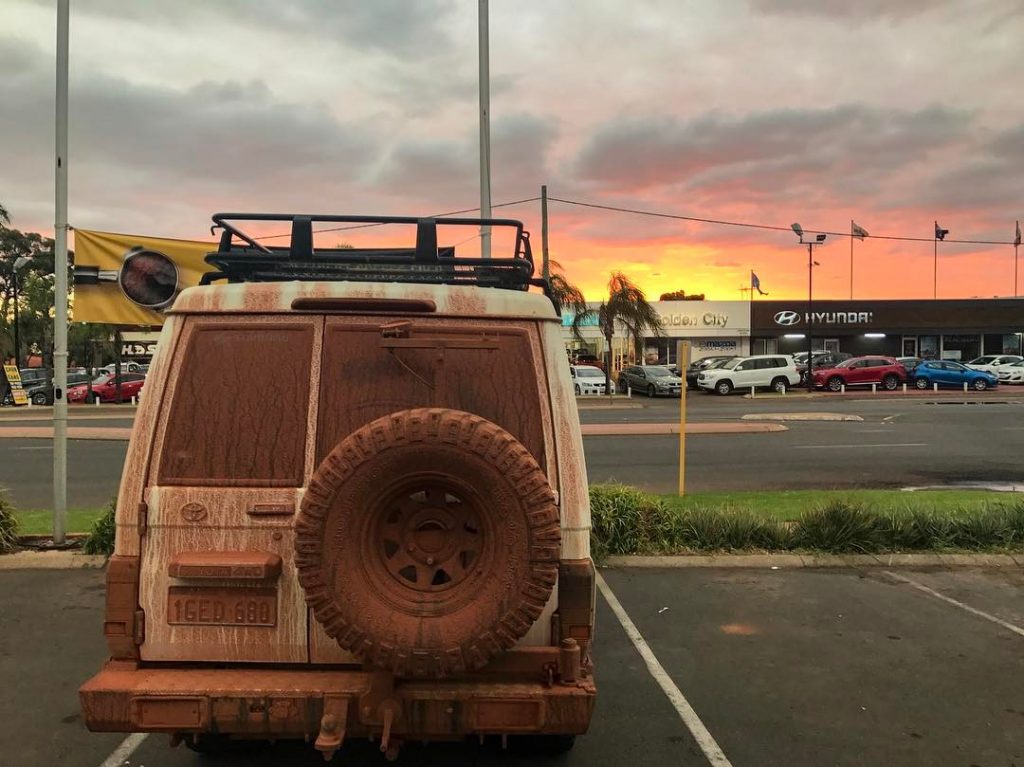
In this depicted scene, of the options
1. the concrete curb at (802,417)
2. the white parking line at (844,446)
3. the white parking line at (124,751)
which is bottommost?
the white parking line at (124,751)

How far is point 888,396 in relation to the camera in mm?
34062

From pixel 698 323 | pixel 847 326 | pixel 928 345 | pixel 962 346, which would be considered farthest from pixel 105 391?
pixel 962 346

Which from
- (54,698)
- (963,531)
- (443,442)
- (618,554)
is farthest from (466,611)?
(963,531)

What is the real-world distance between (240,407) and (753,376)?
3599cm

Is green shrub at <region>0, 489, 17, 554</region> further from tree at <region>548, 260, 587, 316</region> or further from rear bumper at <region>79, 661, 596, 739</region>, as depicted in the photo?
tree at <region>548, 260, 587, 316</region>

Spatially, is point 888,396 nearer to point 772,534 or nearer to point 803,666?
point 772,534

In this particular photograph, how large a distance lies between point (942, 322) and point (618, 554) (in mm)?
52510

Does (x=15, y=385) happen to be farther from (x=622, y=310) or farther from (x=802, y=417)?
(x=802, y=417)

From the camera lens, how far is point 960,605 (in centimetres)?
607

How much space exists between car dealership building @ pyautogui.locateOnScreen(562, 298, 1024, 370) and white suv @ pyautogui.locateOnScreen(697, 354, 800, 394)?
1374 cm

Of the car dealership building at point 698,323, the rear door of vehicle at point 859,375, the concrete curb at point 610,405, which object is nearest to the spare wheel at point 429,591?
the concrete curb at point 610,405

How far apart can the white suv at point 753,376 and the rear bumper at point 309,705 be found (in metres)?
35.2

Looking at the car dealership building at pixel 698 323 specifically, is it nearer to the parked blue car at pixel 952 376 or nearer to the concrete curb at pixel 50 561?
the parked blue car at pixel 952 376

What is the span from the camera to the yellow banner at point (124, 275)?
8.50 m
